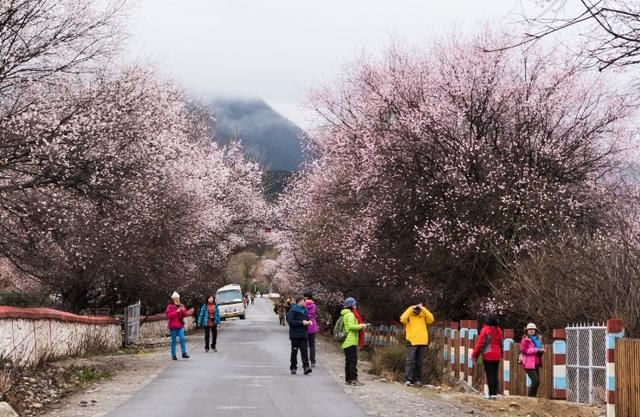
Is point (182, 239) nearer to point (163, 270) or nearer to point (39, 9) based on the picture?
point (163, 270)

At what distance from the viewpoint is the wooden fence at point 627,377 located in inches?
434

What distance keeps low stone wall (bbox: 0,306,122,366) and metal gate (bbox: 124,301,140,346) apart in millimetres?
3419

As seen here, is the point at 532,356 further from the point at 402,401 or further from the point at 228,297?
the point at 228,297

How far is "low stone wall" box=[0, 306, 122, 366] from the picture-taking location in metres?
16.1

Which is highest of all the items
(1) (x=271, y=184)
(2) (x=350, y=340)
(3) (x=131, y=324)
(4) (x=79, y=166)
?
(1) (x=271, y=184)

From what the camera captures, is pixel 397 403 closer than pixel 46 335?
Yes

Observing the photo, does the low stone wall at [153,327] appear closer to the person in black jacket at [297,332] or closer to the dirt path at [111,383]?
the dirt path at [111,383]

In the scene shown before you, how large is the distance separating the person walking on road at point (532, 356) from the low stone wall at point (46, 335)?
9020mm

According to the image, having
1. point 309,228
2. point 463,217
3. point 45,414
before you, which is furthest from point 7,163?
point 309,228

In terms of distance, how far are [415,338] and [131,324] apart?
18.2 m

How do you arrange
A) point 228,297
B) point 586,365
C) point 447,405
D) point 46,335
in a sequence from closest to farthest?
point 447,405 < point 586,365 < point 46,335 < point 228,297

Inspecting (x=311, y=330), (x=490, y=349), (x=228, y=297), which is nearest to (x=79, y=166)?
(x=311, y=330)

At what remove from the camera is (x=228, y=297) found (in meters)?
72.4

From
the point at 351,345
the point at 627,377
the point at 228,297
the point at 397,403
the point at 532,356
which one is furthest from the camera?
the point at 228,297
